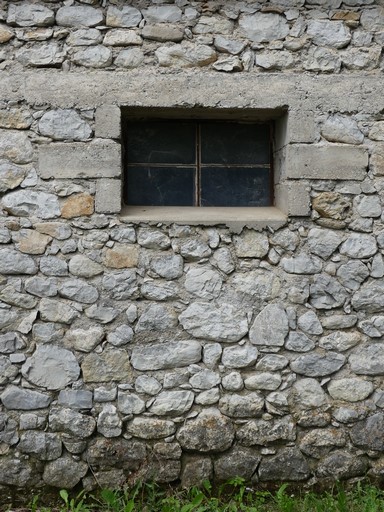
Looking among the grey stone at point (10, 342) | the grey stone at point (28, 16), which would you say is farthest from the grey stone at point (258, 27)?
the grey stone at point (10, 342)

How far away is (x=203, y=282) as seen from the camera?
328 cm

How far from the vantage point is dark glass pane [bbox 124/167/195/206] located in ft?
11.6

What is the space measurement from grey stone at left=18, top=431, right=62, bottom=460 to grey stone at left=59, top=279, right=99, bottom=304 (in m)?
0.84

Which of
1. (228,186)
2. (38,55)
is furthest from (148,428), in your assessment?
(38,55)

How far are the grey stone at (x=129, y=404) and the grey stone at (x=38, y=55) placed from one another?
81.7 inches

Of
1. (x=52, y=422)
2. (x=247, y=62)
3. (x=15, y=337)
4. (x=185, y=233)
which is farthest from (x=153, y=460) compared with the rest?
(x=247, y=62)

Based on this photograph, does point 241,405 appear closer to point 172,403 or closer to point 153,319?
point 172,403

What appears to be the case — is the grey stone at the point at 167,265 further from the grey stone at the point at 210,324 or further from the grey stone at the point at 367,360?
the grey stone at the point at 367,360

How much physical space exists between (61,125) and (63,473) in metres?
2.10

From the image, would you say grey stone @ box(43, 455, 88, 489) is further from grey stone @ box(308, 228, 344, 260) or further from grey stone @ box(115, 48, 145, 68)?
grey stone @ box(115, 48, 145, 68)

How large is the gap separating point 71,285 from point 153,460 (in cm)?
118

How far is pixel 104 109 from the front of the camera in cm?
323

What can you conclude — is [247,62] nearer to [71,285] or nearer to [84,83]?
[84,83]

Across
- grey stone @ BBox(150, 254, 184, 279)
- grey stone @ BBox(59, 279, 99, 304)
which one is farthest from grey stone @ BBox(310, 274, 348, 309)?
grey stone @ BBox(59, 279, 99, 304)
